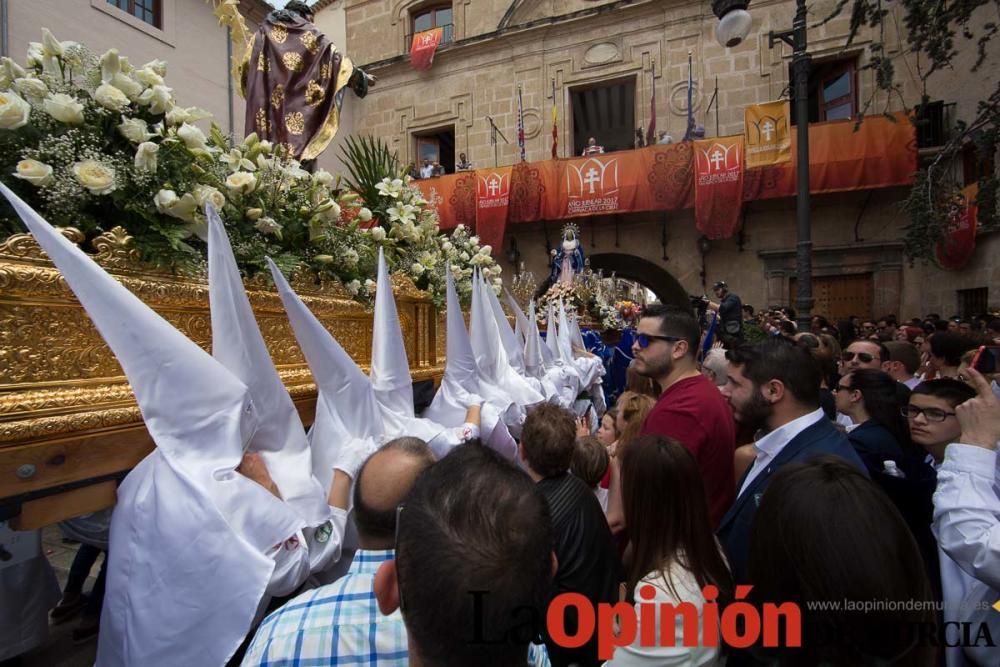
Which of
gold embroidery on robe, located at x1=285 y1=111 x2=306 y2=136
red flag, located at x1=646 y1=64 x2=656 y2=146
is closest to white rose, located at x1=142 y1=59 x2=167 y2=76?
gold embroidery on robe, located at x1=285 y1=111 x2=306 y2=136

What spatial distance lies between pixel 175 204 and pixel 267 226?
0.45 metres

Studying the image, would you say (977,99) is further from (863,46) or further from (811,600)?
(811,600)

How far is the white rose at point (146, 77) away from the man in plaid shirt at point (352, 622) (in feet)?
6.06

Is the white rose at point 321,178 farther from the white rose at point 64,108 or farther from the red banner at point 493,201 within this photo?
the red banner at point 493,201

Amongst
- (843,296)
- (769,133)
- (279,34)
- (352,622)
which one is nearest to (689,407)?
(352,622)

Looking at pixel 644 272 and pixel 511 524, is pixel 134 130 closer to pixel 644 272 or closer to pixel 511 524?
pixel 511 524

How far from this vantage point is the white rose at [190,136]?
2.00 meters

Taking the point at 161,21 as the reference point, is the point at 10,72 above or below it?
below

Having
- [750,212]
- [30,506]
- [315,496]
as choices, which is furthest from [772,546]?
[750,212]

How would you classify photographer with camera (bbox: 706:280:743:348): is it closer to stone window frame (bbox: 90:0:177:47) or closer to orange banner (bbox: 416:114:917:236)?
orange banner (bbox: 416:114:917:236)

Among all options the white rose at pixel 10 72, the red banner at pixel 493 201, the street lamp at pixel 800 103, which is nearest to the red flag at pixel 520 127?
the red banner at pixel 493 201

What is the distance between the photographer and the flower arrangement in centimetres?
174

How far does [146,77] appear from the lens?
6.64 feet

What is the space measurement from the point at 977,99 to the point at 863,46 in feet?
11.2
